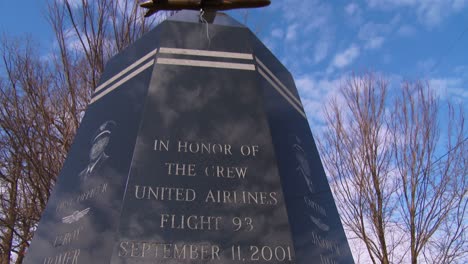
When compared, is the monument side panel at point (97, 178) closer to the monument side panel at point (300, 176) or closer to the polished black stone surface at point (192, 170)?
the polished black stone surface at point (192, 170)

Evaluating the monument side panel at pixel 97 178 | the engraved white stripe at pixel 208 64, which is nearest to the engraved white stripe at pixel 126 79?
the monument side panel at pixel 97 178

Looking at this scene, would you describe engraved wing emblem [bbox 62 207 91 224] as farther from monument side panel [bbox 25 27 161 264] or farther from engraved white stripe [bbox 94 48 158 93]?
engraved white stripe [bbox 94 48 158 93]

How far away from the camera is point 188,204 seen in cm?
256

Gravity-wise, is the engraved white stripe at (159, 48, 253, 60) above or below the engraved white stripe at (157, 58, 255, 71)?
above

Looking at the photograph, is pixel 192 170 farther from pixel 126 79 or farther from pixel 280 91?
pixel 280 91

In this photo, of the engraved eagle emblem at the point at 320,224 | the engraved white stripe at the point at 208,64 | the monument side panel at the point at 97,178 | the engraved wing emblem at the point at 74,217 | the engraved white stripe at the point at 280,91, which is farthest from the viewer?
the engraved white stripe at the point at 280,91

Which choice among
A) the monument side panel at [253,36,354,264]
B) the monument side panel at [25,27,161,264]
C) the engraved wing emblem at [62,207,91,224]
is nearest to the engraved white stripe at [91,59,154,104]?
the monument side panel at [25,27,161,264]

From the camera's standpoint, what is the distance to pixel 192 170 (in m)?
2.72

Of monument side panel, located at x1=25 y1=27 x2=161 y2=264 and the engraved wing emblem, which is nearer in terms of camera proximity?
monument side panel, located at x1=25 y1=27 x2=161 y2=264

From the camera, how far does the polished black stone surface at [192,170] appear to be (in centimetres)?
244

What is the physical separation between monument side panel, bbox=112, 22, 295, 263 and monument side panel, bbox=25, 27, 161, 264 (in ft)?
0.40

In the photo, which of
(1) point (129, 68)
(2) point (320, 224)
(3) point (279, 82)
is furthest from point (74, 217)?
(3) point (279, 82)

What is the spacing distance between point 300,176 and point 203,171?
32.4 inches

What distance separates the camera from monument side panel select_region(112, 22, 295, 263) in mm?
2402
